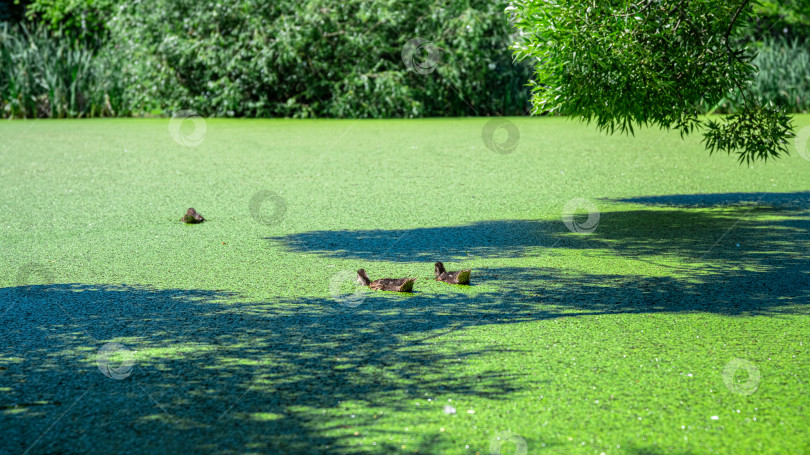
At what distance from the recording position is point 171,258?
3730 millimetres

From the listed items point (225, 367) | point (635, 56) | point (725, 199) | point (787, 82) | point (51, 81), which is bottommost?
point (225, 367)

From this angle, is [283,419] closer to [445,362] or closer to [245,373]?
[245,373]

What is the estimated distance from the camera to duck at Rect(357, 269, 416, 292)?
312cm

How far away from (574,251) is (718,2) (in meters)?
1.38

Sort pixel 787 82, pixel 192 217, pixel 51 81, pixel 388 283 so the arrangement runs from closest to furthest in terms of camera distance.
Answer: pixel 388 283 < pixel 192 217 < pixel 51 81 < pixel 787 82

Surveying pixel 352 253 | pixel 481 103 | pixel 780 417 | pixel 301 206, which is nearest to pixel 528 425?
pixel 780 417

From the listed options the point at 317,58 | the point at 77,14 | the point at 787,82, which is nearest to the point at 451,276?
the point at 317,58

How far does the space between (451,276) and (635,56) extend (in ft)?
4.53

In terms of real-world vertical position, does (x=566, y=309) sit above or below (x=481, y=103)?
below

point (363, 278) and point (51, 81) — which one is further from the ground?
point (51, 81)

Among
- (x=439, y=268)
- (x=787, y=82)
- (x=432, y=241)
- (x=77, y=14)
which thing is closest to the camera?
(x=439, y=268)

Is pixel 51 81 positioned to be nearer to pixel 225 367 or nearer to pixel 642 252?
pixel 642 252

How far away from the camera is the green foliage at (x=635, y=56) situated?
3809mm

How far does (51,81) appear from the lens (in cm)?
1123
